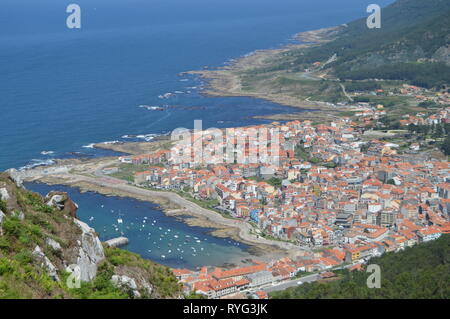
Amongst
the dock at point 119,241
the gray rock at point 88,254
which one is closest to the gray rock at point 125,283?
the gray rock at point 88,254

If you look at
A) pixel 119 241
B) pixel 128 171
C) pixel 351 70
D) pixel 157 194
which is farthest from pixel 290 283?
pixel 351 70

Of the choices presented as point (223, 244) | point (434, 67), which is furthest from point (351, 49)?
point (223, 244)

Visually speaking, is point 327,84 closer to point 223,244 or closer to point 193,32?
point 223,244

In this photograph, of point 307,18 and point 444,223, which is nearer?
point 444,223

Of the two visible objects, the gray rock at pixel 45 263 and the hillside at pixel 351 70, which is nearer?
the gray rock at pixel 45 263

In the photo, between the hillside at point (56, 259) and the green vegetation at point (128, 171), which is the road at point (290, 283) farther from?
the green vegetation at point (128, 171)

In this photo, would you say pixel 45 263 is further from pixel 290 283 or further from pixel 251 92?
pixel 251 92
